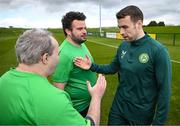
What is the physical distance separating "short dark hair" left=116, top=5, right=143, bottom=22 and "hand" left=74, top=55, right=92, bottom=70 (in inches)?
33.0

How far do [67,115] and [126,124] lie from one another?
2336mm

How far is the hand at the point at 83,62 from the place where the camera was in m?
5.14

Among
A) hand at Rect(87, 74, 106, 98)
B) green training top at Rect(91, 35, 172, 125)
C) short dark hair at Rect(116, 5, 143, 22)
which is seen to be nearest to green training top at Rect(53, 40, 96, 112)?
green training top at Rect(91, 35, 172, 125)

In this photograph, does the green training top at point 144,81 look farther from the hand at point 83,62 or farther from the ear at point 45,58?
the ear at point 45,58

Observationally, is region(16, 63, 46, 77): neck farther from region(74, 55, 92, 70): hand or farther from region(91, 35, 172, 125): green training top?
region(74, 55, 92, 70): hand

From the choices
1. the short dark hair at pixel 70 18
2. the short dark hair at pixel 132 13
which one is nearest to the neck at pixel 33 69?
the short dark hair at pixel 132 13

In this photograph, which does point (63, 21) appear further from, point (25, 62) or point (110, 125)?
point (25, 62)

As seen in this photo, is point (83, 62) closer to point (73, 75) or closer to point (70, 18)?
point (73, 75)

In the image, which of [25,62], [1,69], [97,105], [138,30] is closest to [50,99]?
[25,62]

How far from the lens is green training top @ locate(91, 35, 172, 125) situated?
4.46 metres

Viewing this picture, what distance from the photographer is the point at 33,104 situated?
9.12 feet

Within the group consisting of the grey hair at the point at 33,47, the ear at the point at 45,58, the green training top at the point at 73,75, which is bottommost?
the green training top at the point at 73,75

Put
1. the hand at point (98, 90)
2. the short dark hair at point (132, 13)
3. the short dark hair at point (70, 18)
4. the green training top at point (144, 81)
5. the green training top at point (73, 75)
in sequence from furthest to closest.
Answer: the short dark hair at point (70, 18)
the green training top at point (73, 75)
the short dark hair at point (132, 13)
the green training top at point (144, 81)
the hand at point (98, 90)

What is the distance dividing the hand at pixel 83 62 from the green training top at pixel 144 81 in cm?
47
